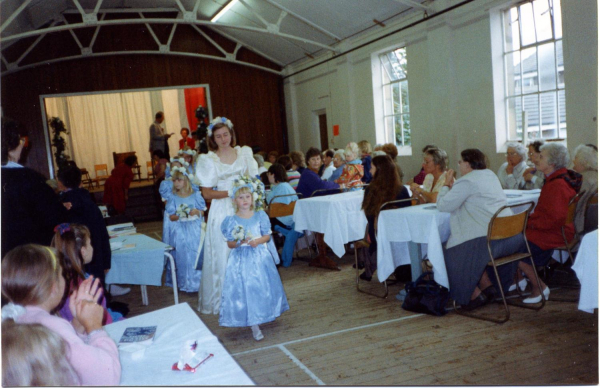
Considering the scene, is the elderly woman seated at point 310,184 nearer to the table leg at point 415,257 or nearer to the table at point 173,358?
the table leg at point 415,257

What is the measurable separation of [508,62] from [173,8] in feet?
16.1

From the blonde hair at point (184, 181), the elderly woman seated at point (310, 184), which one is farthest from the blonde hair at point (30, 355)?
the elderly woman seated at point (310, 184)

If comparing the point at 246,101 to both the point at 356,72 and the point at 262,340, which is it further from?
the point at 262,340

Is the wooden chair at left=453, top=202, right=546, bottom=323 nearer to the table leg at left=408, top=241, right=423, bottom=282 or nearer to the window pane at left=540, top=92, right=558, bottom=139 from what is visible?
the table leg at left=408, top=241, right=423, bottom=282

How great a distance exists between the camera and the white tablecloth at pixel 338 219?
5.09m

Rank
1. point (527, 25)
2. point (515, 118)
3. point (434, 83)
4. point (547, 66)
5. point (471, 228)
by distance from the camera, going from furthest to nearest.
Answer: point (434, 83), point (515, 118), point (527, 25), point (547, 66), point (471, 228)

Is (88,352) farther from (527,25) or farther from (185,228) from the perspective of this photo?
(527,25)

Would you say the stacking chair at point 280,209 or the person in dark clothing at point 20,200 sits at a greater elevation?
the person in dark clothing at point 20,200

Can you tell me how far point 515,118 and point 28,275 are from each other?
6294mm

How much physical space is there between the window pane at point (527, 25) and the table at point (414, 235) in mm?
2528

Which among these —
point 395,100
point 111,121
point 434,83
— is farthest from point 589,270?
point 111,121

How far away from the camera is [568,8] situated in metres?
4.05

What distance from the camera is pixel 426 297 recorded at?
370 centimetres

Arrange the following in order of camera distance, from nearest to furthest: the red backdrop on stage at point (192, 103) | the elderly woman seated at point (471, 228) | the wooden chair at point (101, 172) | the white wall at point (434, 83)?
the elderly woman seated at point (471, 228) → the white wall at point (434, 83) → the wooden chair at point (101, 172) → the red backdrop on stage at point (192, 103)
